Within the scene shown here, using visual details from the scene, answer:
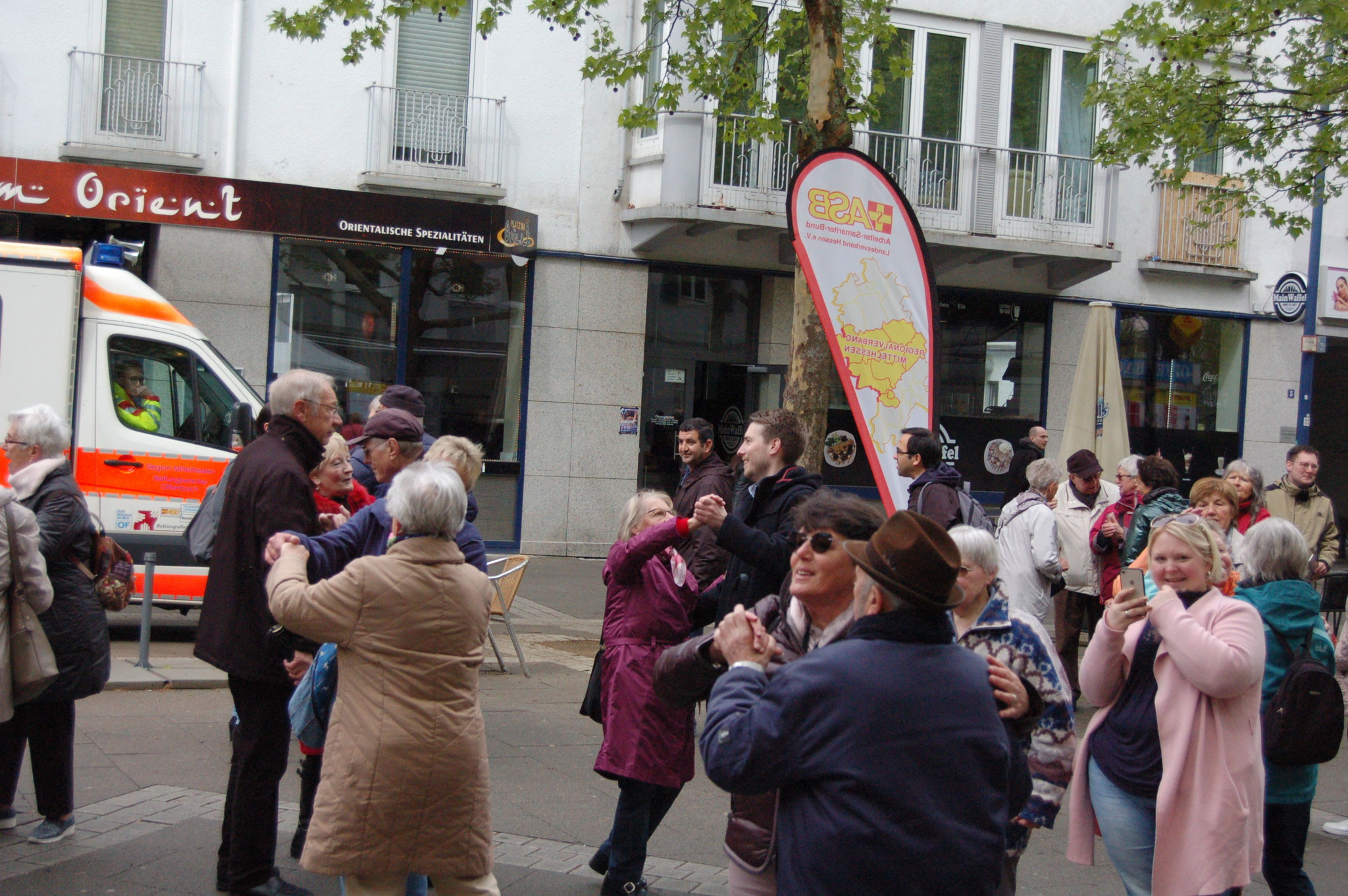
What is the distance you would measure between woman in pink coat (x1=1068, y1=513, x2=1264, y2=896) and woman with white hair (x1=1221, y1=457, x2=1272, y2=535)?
3.97m

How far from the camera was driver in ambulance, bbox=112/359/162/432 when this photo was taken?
30.5 ft

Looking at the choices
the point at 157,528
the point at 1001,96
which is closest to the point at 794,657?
the point at 157,528

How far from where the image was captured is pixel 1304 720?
466 centimetres

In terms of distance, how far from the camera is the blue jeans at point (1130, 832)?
407cm

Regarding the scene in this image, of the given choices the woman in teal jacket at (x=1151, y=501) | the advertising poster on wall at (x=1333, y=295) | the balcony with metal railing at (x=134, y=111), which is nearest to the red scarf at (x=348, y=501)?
the woman in teal jacket at (x=1151, y=501)

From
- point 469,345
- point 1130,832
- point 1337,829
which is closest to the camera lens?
point 1130,832

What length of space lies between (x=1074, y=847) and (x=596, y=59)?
9357mm

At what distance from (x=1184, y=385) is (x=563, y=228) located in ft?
31.1

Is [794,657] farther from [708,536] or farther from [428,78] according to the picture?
[428,78]

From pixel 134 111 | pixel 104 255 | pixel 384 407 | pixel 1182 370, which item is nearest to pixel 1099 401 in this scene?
pixel 1182 370

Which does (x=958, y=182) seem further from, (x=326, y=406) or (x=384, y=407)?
(x=326, y=406)

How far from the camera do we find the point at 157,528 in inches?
366

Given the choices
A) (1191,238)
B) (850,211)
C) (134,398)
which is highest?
(1191,238)

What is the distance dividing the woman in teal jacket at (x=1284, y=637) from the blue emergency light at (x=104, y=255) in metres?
8.14
